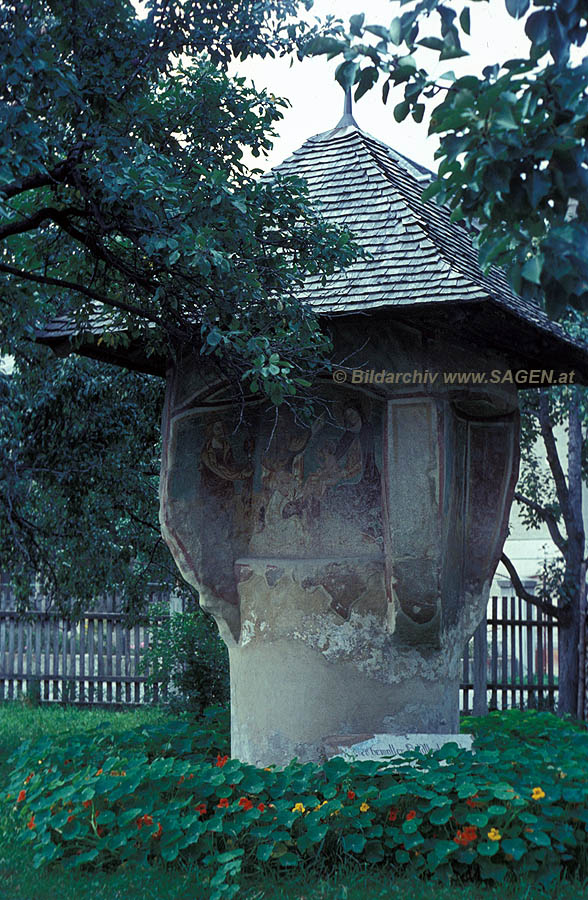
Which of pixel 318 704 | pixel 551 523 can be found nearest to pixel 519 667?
pixel 551 523

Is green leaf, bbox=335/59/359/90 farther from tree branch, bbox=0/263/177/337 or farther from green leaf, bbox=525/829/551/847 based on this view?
green leaf, bbox=525/829/551/847

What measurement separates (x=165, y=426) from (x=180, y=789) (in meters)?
2.36

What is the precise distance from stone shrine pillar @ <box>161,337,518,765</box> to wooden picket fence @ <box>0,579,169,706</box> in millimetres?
7031

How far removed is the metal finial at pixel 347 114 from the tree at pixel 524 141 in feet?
16.3

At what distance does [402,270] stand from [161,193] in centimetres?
189

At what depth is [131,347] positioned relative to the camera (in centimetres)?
686

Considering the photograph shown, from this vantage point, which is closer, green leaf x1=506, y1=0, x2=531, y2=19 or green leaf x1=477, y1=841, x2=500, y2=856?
green leaf x1=506, y1=0, x2=531, y2=19

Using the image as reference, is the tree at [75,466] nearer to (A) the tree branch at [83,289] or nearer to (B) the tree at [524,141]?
(A) the tree branch at [83,289]

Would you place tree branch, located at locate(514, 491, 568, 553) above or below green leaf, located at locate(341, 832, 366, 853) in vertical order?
above

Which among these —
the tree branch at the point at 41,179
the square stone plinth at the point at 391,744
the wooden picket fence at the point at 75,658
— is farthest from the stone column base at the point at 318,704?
the wooden picket fence at the point at 75,658

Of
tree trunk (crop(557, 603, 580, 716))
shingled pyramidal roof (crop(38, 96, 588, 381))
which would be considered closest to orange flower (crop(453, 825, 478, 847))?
shingled pyramidal roof (crop(38, 96, 588, 381))

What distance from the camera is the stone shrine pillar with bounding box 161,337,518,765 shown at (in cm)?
619

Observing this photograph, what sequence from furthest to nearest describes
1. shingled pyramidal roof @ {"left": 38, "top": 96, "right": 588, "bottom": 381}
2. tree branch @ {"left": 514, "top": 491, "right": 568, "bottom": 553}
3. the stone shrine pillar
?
tree branch @ {"left": 514, "top": 491, "right": 568, "bottom": 553}
the stone shrine pillar
shingled pyramidal roof @ {"left": 38, "top": 96, "right": 588, "bottom": 381}

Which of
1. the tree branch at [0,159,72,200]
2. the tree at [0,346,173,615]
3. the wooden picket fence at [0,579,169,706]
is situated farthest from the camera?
the wooden picket fence at [0,579,169,706]
